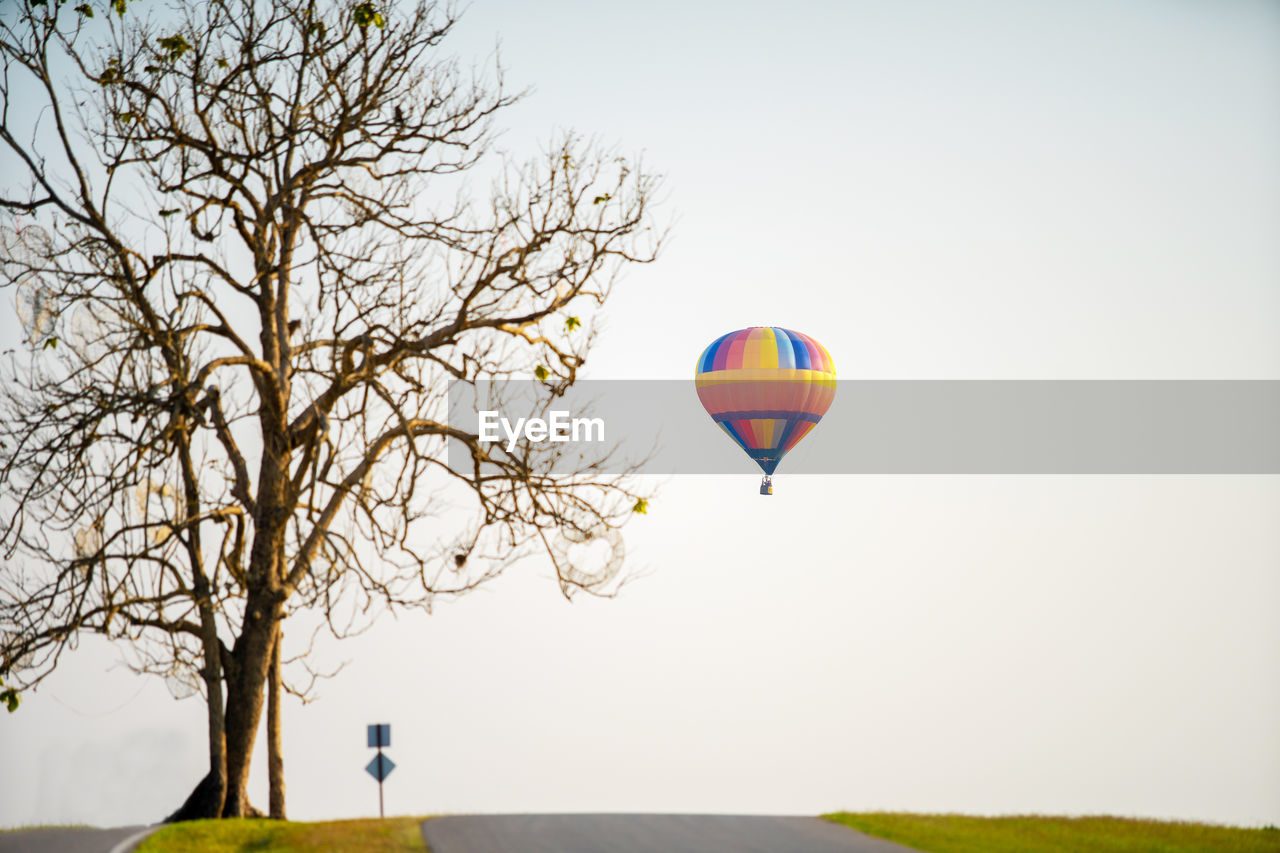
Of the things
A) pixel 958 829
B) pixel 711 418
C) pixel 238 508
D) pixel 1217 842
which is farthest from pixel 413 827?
pixel 711 418

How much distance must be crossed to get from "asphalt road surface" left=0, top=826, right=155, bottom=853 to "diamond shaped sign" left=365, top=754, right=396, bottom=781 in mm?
3367

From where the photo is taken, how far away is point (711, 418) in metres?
39.1

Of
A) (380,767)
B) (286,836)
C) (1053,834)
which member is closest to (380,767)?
(380,767)

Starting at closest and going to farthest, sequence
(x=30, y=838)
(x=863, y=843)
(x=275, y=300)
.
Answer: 1. (x=863, y=843)
2. (x=30, y=838)
3. (x=275, y=300)

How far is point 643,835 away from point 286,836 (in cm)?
455

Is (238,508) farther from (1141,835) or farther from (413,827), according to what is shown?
(1141,835)

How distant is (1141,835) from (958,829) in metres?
2.26

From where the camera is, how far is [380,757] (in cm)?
2122

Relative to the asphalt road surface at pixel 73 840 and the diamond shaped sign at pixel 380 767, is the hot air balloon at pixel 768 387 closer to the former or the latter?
the diamond shaped sign at pixel 380 767

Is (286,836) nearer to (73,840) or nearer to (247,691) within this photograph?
(73,840)

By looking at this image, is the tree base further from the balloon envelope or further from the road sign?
the balloon envelope

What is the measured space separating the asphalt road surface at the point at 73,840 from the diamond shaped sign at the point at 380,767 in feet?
11.0

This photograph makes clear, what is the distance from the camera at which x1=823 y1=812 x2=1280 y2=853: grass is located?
51.9 feet

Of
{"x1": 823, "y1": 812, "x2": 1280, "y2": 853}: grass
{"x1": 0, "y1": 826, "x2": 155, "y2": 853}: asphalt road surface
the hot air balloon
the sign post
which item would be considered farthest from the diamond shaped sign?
the hot air balloon
